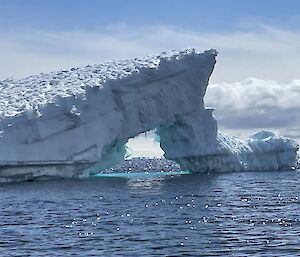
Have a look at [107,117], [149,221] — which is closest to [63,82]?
[107,117]

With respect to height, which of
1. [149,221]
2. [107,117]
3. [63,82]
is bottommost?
[149,221]

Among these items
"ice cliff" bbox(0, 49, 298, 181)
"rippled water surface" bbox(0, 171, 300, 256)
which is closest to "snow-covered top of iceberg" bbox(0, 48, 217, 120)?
"ice cliff" bbox(0, 49, 298, 181)

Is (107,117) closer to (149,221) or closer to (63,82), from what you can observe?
(63,82)

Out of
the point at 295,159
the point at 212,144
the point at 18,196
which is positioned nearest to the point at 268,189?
the point at 212,144

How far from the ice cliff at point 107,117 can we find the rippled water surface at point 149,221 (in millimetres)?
3130

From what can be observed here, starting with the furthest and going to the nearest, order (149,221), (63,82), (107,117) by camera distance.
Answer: (63,82) < (107,117) < (149,221)

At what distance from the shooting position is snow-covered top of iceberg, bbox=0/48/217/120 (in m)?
33.6

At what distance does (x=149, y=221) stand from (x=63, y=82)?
732 inches

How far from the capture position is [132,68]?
36250mm

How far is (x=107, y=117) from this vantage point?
117 feet

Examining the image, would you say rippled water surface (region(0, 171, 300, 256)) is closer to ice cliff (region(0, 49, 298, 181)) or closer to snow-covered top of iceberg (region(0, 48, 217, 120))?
ice cliff (region(0, 49, 298, 181))

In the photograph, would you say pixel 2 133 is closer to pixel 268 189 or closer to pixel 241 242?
pixel 268 189

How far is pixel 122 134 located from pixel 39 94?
503 centimetres

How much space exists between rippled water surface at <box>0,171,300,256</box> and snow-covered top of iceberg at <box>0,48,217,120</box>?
4714 mm
